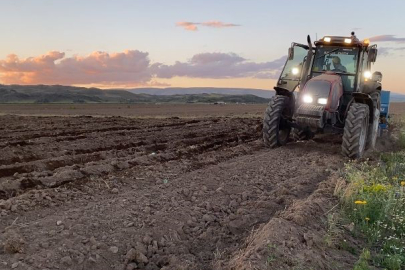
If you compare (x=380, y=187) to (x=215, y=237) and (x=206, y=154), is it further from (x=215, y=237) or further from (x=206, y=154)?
(x=206, y=154)

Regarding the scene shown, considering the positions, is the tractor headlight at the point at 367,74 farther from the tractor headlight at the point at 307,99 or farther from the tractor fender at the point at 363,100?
the tractor headlight at the point at 307,99

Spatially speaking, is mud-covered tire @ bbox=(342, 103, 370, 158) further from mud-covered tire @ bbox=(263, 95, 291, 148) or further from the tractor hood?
mud-covered tire @ bbox=(263, 95, 291, 148)

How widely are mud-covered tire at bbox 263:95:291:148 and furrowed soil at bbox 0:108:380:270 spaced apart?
61 centimetres

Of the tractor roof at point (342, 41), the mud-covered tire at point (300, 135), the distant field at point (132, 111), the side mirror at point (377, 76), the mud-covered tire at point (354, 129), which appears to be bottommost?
the distant field at point (132, 111)

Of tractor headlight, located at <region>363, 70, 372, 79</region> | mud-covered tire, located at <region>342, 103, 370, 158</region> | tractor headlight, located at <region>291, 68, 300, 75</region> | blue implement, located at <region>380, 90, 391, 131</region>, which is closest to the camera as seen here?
mud-covered tire, located at <region>342, 103, 370, 158</region>

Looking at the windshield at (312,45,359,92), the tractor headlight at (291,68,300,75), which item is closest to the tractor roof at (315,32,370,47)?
the windshield at (312,45,359,92)

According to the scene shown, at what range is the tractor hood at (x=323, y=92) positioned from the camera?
10719 mm

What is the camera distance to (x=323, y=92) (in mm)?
10766

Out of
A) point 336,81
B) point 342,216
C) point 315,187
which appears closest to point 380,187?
point 342,216

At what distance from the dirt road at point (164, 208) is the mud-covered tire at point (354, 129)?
1.03 feet

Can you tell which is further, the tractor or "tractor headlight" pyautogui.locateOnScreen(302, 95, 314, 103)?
"tractor headlight" pyautogui.locateOnScreen(302, 95, 314, 103)

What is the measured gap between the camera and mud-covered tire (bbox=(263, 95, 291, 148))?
447 inches

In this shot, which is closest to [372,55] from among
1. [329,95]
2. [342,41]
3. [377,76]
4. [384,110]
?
[342,41]

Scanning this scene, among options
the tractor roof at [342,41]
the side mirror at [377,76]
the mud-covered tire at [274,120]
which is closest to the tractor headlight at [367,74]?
the side mirror at [377,76]
